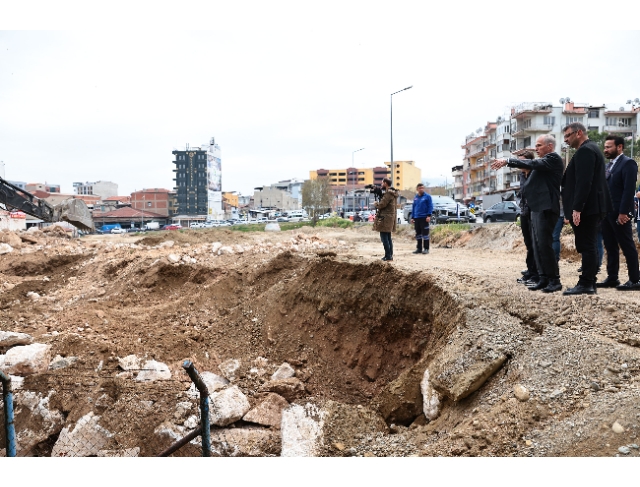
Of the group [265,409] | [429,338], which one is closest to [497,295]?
[429,338]

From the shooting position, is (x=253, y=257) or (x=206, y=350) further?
(x=253, y=257)

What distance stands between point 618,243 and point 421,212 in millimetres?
5092

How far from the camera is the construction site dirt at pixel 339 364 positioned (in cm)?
321

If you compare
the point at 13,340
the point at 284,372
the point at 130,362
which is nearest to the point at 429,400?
the point at 284,372

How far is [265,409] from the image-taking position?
4.88m

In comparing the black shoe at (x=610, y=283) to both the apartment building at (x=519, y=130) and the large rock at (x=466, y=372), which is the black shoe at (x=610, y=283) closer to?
the large rock at (x=466, y=372)

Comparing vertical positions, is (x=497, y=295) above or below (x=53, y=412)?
above

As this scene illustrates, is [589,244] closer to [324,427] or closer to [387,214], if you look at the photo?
[324,427]

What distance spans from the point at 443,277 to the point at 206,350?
126 inches

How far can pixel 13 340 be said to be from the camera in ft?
20.4

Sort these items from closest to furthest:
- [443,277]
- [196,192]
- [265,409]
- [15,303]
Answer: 1. [265,409]
2. [443,277]
3. [15,303]
4. [196,192]

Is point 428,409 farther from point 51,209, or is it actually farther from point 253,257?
point 51,209

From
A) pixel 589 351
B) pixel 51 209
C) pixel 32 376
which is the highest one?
pixel 51 209

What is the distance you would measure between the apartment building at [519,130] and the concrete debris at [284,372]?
11796 mm
